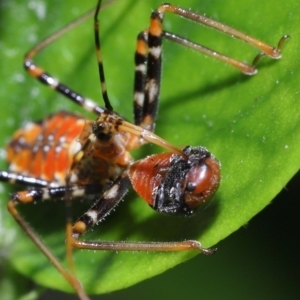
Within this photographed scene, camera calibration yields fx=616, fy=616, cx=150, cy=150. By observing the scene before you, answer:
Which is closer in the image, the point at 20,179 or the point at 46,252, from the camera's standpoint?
the point at 46,252

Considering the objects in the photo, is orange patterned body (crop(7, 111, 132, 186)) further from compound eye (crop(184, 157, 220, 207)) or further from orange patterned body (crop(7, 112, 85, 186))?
compound eye (crop(184, 157, 220, 207))

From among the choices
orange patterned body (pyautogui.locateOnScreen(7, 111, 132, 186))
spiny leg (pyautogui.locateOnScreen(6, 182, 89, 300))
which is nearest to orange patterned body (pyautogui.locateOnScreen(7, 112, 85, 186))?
orange patterned body (pyautogui.locateOnScreen(7, 111, 132, 186))

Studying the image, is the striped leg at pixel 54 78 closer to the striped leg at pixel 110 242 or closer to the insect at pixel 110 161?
the insect at pixel 110 161

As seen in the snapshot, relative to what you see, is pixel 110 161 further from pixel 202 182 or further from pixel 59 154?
pixel 202 182

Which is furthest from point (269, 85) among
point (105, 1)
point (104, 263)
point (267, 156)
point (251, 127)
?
point (105, 1)

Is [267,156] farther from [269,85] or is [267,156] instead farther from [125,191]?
[125,191]

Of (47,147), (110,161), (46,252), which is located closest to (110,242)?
(46,252)

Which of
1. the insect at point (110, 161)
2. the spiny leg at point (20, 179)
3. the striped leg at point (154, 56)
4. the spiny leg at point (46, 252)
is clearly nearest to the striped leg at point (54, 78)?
the insect at point (110, 161)

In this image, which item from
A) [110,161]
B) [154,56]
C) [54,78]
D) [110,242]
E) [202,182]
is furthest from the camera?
[54,78]
